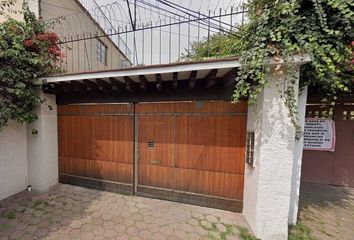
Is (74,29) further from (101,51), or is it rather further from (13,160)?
(13,160)

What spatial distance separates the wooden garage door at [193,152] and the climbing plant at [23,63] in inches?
99.4

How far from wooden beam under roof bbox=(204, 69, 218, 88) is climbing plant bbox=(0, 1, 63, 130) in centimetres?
387

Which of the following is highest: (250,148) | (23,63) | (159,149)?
(23,63)

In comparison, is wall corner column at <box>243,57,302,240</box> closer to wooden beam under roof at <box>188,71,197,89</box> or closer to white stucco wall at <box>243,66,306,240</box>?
white stucco wall at <box>243,66,306,240</box>

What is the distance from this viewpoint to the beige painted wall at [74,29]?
604cm

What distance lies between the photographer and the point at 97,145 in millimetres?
5145

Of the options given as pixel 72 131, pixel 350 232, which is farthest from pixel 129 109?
pixel 350 232

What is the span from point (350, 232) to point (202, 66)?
163 inches

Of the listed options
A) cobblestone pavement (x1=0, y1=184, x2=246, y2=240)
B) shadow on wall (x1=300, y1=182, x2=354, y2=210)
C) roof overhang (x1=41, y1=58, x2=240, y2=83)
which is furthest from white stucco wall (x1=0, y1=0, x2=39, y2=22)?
shadow on wall (x1=300, y1=182, x2=354, y2=210)

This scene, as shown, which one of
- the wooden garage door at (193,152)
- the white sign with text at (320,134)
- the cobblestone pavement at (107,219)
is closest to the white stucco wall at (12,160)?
the cobblestone pavement at (107,219)

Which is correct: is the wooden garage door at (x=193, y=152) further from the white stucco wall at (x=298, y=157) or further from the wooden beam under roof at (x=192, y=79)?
the white stucco wall at (x=298, y=157)

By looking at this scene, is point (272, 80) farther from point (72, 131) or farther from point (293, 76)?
point (72, 131)

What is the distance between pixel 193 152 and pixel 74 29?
667 centimetres

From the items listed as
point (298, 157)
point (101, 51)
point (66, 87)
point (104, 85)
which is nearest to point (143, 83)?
point (104, 85)
